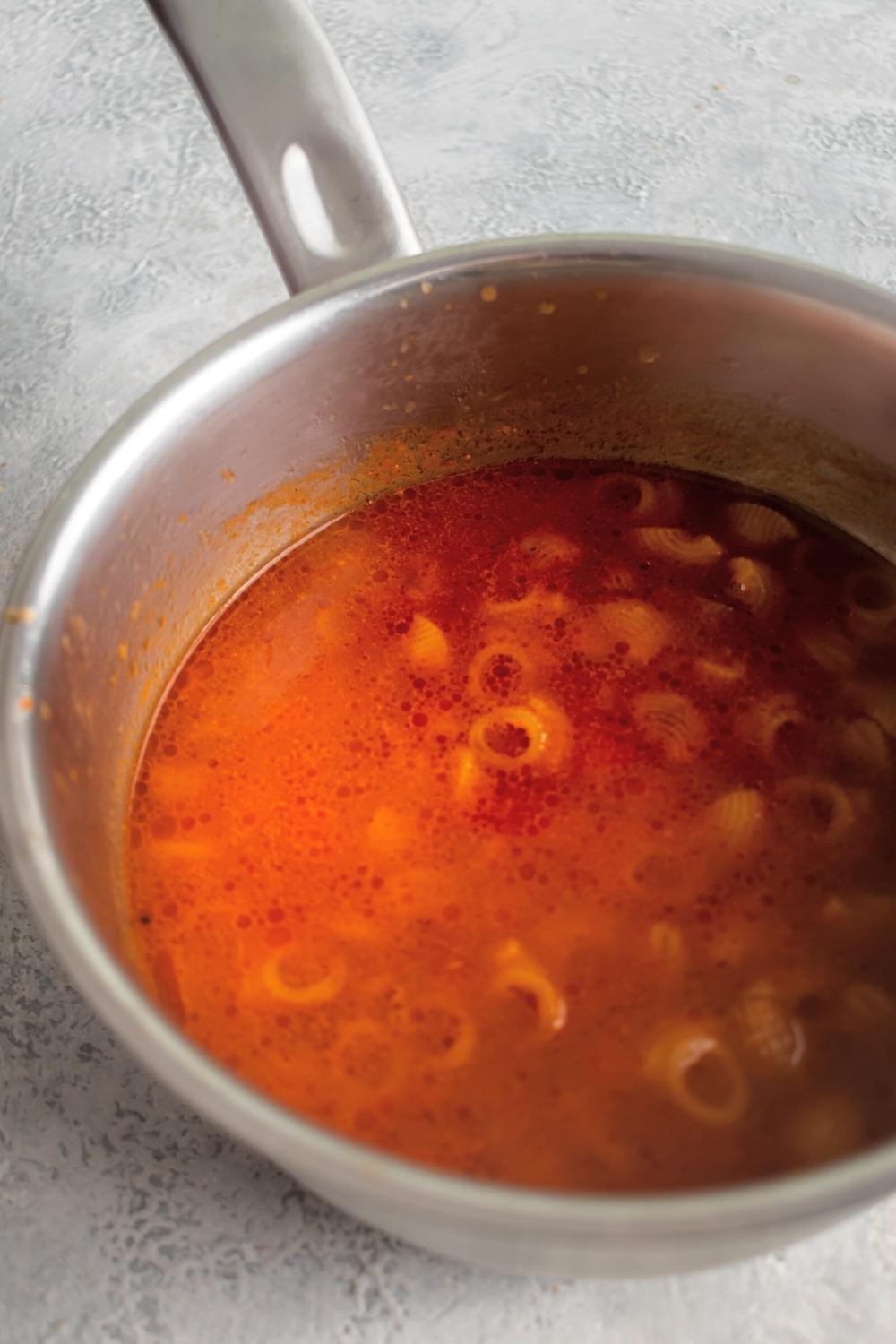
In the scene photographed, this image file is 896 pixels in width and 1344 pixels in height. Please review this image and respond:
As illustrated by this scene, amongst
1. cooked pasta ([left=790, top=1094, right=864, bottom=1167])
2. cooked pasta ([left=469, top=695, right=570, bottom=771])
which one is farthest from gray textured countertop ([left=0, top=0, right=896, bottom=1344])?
cooked pasta ([left=469, top=695, right=570, bottom=771])

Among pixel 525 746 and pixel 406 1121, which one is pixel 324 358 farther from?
pixel 406 1121

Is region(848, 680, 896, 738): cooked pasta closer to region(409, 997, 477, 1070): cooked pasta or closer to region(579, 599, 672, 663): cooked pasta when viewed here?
region(579, 599, 672, 663): cooked pasta

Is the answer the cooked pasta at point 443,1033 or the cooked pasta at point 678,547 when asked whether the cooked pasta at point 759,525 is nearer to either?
the cooked pasta at point 678,547

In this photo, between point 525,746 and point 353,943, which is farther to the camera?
point 525,746

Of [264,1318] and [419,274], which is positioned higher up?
[419,274]

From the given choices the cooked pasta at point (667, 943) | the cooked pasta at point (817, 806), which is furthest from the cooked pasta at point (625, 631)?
the cooked pasta at point (667, 943)

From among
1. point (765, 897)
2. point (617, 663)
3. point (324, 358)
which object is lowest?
point (765, 897)

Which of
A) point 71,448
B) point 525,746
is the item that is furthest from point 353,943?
point 71,448
